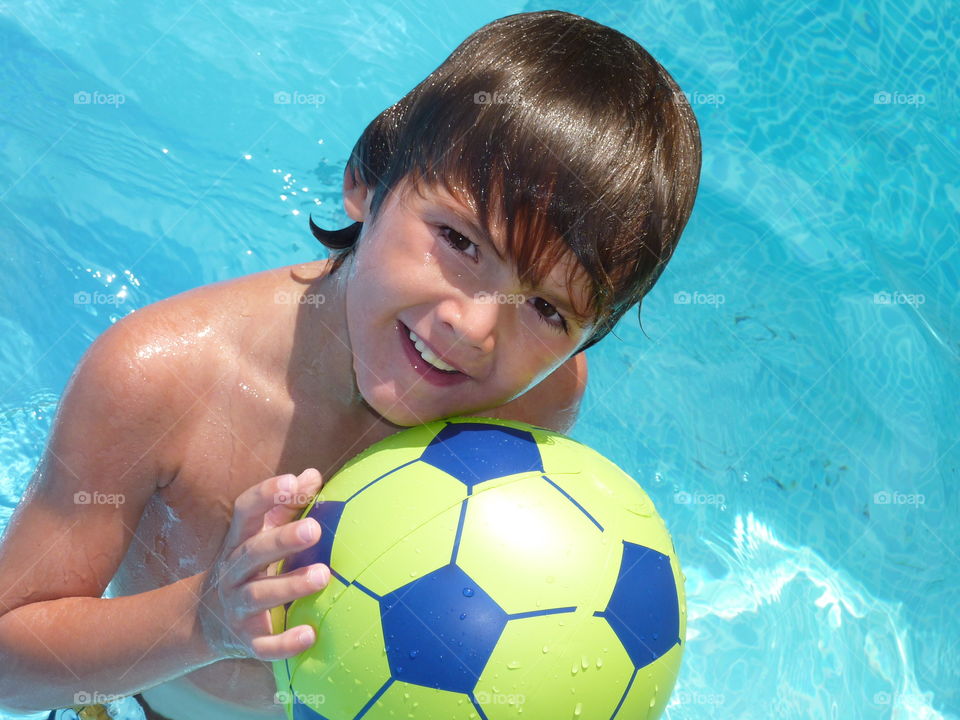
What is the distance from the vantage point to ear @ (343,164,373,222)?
2.46m

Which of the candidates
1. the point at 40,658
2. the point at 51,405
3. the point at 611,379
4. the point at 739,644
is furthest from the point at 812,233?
the point at 40,658

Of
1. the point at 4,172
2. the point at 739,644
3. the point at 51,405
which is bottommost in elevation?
the point at 739,644

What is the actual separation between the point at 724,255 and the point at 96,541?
11.9ft

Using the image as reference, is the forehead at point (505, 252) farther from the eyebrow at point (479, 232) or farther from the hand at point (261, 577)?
the hand at point (261, 577)

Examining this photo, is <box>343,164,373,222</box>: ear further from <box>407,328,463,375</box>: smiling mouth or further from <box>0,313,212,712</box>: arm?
<box>0,313,212,712</box>: arm

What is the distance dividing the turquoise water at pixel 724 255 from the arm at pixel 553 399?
4.26 ft

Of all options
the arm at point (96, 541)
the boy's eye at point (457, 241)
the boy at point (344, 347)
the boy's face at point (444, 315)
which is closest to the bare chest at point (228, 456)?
the boy at point (344, 347)

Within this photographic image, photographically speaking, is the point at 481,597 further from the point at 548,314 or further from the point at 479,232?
the point at 479,232

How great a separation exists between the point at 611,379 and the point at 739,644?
4.35 feet

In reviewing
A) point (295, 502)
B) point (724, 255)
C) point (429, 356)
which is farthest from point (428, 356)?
point (724, 255)

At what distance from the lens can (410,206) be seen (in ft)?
7.36

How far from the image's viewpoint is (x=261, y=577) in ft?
6.78

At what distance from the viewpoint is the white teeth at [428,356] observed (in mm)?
2197

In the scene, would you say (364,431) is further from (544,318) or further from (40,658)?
(40,658)
